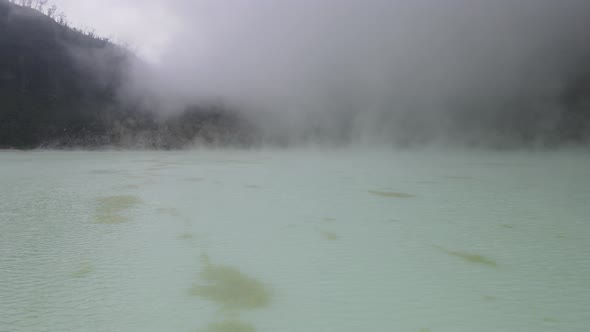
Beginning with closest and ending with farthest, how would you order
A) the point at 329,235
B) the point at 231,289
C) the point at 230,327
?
the point at 230,327, the point at 231,289, the point at 329,235

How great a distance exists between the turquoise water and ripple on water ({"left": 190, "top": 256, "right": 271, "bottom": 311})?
1 cm

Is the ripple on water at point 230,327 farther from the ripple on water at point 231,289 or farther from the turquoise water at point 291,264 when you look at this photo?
the ripple on water at point 231,289

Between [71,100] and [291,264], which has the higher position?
[71,100]

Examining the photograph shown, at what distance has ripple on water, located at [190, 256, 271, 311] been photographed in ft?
7.30

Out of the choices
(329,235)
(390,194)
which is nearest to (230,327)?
(329,235)

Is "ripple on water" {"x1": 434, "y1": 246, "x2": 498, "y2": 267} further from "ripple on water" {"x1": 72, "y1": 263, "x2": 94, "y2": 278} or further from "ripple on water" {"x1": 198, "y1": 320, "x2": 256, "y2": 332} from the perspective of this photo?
"ripple on water" {"x1": 72, "y1": 263, "x2": 94, "y2": 278}

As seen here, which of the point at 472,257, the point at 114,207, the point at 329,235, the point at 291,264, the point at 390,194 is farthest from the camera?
the point at 390,194

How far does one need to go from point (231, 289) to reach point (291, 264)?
59cm

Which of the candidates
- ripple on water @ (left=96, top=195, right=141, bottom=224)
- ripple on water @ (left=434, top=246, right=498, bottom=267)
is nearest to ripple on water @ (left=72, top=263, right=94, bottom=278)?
ripple on water @ (left=96, top=195, right=141, bottom=224)

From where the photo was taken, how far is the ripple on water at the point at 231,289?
2.22 metres

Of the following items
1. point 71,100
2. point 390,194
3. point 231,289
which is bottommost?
point 231,289

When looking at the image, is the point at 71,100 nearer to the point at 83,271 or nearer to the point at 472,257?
the point at 83,271

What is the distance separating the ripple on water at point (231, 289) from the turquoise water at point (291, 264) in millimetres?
12

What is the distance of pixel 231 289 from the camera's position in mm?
2430
